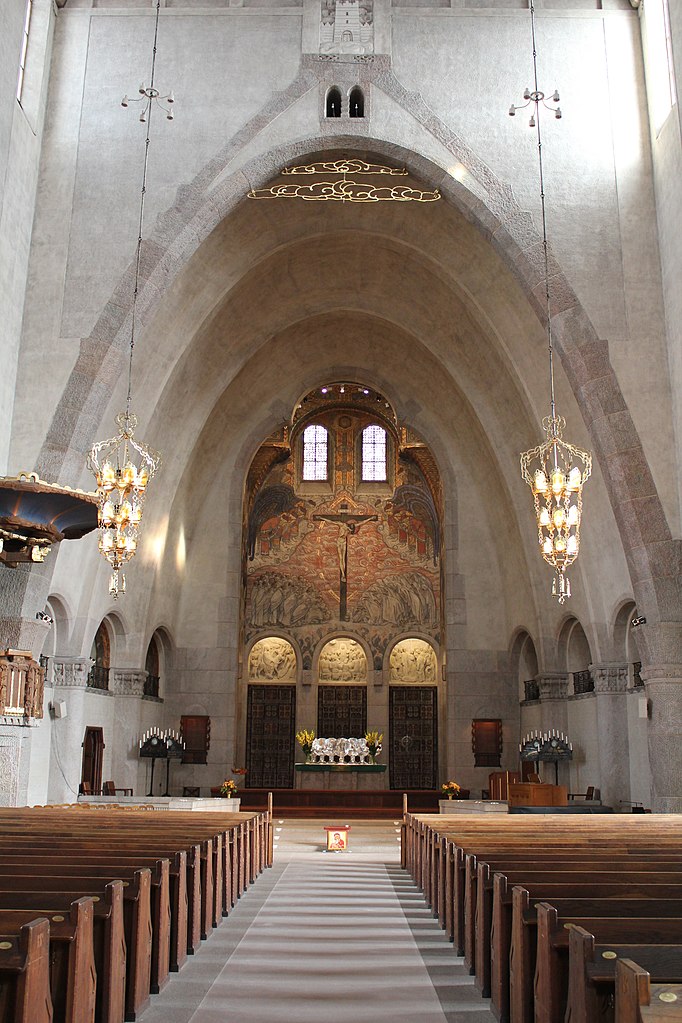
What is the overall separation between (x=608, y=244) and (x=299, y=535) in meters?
13.8

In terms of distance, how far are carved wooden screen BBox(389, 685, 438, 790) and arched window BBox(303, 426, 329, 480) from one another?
21.5 feet

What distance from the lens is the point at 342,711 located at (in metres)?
26.6

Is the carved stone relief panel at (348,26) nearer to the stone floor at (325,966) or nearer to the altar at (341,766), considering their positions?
the stone floor at (325,966)

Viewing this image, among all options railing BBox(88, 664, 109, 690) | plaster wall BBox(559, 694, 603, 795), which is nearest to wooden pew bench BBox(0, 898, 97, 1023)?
plaster wall BBox(559, 694, 603, 795)

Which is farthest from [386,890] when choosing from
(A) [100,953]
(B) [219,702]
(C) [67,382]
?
(B) [219,702]

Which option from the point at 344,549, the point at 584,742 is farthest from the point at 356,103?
the point at 344,549

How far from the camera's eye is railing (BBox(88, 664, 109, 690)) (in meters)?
20.1

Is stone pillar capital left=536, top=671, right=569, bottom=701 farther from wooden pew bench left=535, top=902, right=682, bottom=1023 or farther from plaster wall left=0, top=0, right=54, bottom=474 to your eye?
→ wooden pew bench left=535, top=902, right=682, bottom=1023

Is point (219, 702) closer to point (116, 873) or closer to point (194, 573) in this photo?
point (194, 573)

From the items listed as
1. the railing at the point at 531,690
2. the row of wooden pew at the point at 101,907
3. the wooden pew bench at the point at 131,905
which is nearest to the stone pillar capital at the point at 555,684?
the railing at the point at 531,690

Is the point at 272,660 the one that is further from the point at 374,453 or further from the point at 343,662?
the point at 374,453

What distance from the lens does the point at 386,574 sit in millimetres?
27281

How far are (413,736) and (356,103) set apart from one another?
16.7 m

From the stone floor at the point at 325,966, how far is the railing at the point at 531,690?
12646mm
